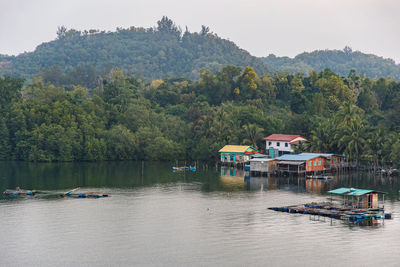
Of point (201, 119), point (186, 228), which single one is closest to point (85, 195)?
point (186, 228)

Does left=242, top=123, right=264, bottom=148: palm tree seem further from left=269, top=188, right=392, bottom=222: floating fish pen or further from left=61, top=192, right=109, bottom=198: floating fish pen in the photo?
left=269, top=188, right=392, bottom=222: floating fish pen

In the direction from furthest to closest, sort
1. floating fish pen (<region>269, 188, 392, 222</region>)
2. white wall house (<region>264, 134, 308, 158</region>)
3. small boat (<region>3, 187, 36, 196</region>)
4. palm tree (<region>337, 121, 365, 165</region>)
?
1. white wall house (<region>264, 134, 308, 158</region>)
2. palm tree (<region>337, 121, 365, 165</region>)
3. small boat (<region>3, 187, 36, 196</region>)
4. floating fish pen (<region>269, 188, 392, 222</region>)

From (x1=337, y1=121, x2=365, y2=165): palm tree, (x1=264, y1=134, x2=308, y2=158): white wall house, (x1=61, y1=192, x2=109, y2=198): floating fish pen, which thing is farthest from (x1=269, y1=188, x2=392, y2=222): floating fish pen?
(x1=264, y1=134, x2=308, y2=158): white wall house

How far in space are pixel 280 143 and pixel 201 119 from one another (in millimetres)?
16986

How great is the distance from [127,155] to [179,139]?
10137 millimetres

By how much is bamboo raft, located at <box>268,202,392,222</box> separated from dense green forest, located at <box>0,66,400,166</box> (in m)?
26.4

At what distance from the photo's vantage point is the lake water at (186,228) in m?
37.1

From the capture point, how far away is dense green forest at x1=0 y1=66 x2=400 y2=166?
82688 millimetres

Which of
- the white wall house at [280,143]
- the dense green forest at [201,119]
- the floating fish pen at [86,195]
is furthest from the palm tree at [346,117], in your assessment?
the floating fish pen at [86,195]

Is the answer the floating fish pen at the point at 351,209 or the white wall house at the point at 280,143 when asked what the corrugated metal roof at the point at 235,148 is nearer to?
the white wall house at the point at 280,143

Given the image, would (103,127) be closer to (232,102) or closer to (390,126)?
(232,102)

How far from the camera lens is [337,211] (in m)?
48.8

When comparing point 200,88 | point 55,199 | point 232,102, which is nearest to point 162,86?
point 200,88

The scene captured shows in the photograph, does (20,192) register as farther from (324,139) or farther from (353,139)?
(353,139)
